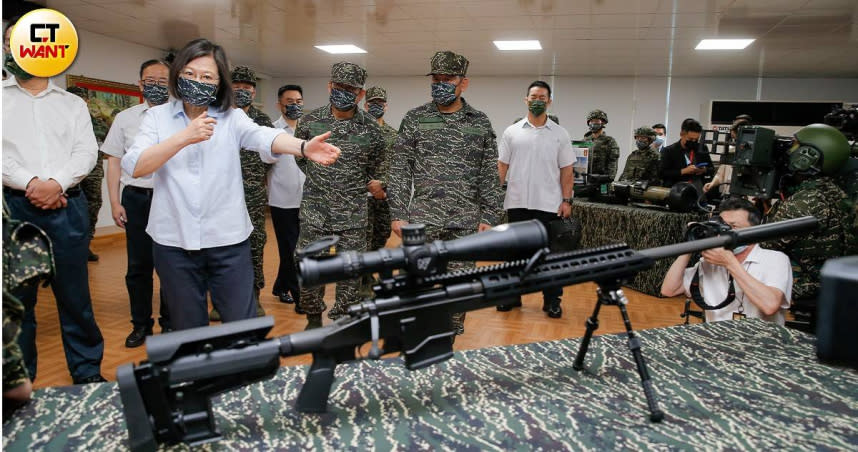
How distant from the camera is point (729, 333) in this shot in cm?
182

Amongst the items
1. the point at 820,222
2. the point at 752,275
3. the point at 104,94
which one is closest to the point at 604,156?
the point at 820,222

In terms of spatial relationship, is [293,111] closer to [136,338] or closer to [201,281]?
Answer: [136,338]

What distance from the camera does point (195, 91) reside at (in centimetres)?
182

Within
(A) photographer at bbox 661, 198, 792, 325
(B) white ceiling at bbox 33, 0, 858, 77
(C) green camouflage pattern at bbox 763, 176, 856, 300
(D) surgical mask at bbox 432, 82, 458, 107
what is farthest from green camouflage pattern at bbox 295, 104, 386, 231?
(B) white ceiling at bbox 33, 0, 858, 77


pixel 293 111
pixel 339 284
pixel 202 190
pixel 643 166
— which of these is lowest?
pixel 339 284

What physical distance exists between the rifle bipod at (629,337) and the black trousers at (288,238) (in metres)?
2.80

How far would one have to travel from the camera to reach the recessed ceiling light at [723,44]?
23.8 ft

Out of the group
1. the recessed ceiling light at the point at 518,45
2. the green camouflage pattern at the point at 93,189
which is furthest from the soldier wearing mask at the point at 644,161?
the green camouflage pattern at the point at 93,189

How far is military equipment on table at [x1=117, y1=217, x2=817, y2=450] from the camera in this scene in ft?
3.32

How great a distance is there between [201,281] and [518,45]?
705 centimetres

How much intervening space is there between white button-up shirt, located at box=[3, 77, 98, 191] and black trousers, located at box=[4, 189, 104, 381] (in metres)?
0.11

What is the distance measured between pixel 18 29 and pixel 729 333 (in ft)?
10.9

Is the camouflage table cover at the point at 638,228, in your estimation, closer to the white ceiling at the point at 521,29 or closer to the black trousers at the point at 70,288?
the white ceiling at the point at 521,29

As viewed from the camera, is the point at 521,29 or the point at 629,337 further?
the point at 521,29
